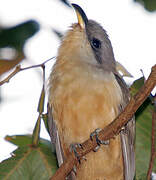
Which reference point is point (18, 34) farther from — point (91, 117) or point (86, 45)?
point (91, 117)

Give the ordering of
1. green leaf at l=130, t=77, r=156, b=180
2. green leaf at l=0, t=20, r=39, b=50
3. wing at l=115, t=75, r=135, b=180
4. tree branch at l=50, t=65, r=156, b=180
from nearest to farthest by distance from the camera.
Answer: tree branch at l=50, t=65, r=156, b=180 → green leaf at l=0, t=20, r=39, b=50 → green leaf at l=130, t=77, r=156, b=180 → wing at l=115, t=75, r=135, b=180

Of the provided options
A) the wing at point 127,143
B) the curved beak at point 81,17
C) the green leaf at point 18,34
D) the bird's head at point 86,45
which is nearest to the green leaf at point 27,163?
the wing at point 127,143

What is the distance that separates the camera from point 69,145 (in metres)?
3.91

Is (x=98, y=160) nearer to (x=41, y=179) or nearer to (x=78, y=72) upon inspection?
(x=41, y=179)

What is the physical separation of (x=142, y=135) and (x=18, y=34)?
159 cm

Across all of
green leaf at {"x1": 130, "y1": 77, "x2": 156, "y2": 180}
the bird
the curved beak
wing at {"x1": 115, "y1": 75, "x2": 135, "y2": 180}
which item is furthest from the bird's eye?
green leaf at {"x1": 130, "y1": 77, "x2": 156, "y2": 180}

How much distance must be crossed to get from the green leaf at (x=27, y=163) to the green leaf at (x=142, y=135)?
2.83ft

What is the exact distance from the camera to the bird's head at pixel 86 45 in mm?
4144

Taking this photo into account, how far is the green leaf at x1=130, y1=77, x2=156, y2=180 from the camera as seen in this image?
12.0ft

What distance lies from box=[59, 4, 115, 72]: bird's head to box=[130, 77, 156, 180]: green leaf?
2.03 ft

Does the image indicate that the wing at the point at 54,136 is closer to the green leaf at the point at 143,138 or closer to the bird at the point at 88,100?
the bird at the point at 88,100

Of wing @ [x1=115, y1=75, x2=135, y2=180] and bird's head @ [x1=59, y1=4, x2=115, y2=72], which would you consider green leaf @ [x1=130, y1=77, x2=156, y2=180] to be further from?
bird's head @ [x1=59, y1=4, x2=115, y2=72]

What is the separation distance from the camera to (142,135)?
3727 mm

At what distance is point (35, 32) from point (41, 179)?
56.2 inches
